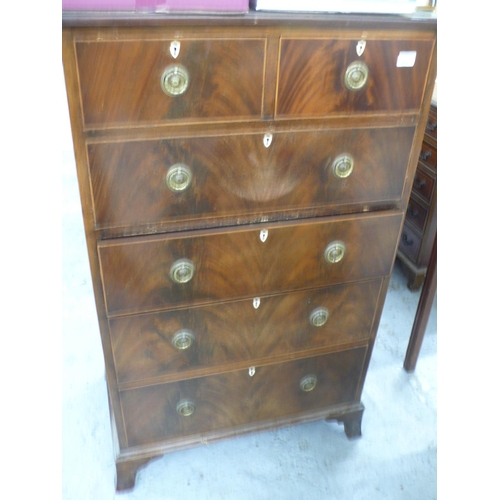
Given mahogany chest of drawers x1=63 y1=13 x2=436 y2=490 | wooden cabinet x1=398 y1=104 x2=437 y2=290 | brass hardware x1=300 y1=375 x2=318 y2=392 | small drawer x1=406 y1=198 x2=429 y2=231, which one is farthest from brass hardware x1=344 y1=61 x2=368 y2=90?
small drawer x1=406 y1=198 x2=429 y2=231

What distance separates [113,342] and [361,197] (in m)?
0.62

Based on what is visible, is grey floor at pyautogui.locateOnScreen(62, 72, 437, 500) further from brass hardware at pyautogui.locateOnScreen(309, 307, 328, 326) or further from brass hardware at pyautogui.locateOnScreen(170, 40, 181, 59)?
brass hardware at pyautogui.locateOnScreen(170, 40, 181, 59)

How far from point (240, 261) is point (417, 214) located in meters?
1.18

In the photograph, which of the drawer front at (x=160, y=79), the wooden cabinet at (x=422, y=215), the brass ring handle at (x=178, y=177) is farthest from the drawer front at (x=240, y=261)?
the wooden cabinet at (x=422, y=215)

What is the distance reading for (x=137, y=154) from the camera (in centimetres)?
83

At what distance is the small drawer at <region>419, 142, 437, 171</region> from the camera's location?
1.77 meters

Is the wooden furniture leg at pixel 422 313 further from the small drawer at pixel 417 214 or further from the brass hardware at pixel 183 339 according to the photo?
the brass hardware at pixel 183 339

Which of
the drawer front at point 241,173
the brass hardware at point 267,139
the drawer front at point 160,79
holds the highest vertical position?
the drawer front at point 160,79

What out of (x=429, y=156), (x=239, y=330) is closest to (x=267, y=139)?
(x=239, y=330)

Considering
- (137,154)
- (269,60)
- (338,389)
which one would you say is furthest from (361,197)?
(338,389)

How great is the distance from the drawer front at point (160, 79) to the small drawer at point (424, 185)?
119 cm

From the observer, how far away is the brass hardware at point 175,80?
0.76 meters
